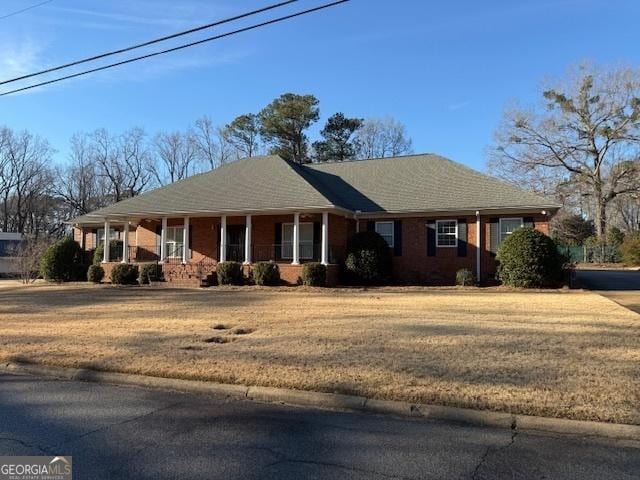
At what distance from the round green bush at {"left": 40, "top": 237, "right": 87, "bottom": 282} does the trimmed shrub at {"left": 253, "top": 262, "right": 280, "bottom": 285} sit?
11.1 meters

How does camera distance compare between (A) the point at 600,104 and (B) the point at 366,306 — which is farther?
(A) the point at 600,104

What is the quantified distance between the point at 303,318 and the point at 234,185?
16.6 metres

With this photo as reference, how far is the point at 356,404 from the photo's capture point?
21.2 feet

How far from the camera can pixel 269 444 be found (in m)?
5.27

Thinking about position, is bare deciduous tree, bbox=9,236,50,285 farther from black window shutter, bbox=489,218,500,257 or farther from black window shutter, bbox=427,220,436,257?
black window shutter, bbox=489,218,500,257

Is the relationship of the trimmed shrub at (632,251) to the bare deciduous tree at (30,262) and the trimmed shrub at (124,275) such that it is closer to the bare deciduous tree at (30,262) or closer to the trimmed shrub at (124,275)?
the trimmed shrub at (124,275)

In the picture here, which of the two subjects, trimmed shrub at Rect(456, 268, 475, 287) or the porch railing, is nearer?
trimmed shrub at Rect(456, 268, 475, 287)

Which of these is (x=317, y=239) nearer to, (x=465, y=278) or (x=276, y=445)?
(x=465, y=278)

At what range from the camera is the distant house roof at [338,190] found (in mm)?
24797

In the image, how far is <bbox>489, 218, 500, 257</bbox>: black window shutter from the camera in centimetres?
2423

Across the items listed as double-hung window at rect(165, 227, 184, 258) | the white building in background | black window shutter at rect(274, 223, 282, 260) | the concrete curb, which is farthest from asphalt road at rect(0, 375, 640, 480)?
the white building in background

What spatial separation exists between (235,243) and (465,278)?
11.3m

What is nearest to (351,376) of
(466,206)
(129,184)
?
(466,206)

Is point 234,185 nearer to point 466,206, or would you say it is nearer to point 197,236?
point 197,236
